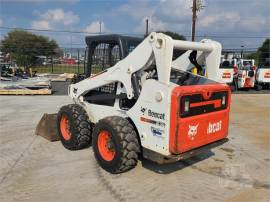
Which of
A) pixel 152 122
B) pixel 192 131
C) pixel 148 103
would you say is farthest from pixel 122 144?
pixel 192 131

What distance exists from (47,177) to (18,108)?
6825 mm

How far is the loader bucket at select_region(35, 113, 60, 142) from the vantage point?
7.00m

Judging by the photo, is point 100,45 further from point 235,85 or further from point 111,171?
point 235,85

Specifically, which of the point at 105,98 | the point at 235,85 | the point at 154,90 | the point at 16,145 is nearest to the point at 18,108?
the point at 16,145

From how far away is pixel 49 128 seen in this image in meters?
7.14

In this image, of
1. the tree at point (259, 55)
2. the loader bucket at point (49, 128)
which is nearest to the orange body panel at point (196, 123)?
the loader bucket at point (49, 128)

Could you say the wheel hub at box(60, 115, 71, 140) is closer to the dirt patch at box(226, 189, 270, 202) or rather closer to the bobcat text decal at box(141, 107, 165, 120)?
the bobcat text decal at box(141, 107, 165, 120)

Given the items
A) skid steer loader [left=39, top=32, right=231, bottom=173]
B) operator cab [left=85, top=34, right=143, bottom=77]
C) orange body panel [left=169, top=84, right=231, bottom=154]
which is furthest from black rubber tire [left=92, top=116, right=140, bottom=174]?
operator cab [left=85, top=34, right=143, bottom=77]

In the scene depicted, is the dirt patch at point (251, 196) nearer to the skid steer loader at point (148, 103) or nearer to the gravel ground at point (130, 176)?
the gravel ground at point (130, 176)

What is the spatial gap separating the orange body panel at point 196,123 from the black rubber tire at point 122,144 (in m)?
0.64

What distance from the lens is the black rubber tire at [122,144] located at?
481 centimetres

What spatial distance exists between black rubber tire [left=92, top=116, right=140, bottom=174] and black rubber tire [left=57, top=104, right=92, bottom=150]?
106 cm

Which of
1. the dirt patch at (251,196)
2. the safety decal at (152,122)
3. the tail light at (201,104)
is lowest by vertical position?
the dirt patch at (251,196)

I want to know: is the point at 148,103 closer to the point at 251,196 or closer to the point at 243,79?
the point at 251,196
